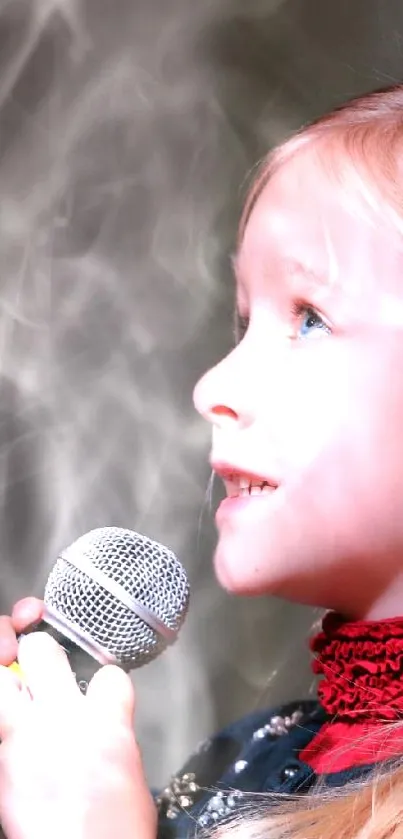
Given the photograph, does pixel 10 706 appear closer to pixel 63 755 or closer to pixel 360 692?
pixel 63 755

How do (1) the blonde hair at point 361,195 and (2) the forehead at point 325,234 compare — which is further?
(2) the forehead at point 325,234

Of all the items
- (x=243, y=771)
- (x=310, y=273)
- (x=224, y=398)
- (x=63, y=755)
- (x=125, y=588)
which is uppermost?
(x=310, y=273)

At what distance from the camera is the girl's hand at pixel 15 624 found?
85 cm

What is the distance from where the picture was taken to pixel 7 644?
85 cm

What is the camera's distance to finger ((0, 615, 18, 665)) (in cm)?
84

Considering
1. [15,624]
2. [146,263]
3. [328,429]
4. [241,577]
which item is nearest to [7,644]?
[15,624]

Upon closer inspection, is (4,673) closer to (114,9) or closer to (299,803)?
(299,803)

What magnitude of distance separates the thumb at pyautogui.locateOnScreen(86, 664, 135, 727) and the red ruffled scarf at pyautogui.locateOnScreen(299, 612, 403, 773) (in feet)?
0.66

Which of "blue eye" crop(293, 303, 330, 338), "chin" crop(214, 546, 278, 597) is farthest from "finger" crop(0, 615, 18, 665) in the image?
"blue eye" crop(293, 303, 330, 338)

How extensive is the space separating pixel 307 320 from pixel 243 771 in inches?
17.8

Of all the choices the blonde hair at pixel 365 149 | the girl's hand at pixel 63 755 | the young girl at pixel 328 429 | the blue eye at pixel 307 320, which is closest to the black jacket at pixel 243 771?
the young girl at pixel 328 429

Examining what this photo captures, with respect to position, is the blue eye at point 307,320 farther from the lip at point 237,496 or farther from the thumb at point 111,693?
the thumb at point 111,693

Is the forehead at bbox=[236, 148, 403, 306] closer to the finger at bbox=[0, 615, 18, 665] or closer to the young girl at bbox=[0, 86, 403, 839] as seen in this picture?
the young girl at bbox=[0, 86, 403, 839]

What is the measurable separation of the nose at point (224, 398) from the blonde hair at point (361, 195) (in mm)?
161
